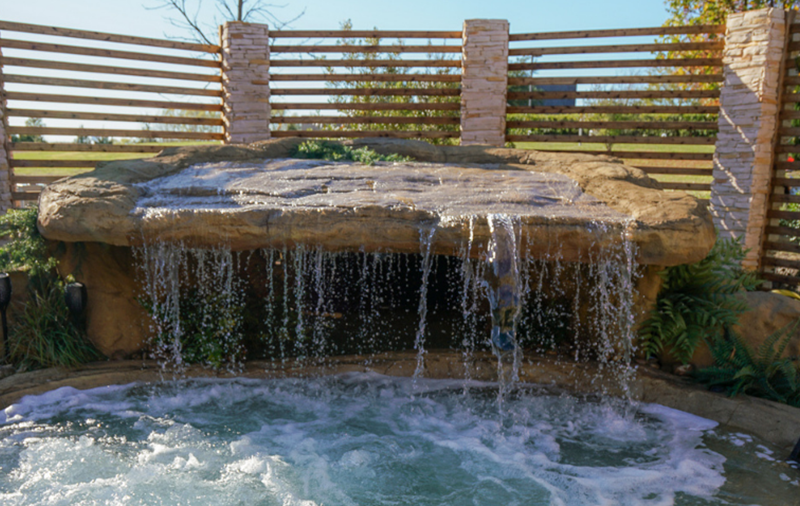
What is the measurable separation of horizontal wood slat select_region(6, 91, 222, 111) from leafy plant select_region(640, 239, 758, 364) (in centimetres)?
735

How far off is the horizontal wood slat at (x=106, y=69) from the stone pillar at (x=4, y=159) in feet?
1.07

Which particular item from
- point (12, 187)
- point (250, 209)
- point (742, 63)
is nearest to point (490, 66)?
point (742, 63)

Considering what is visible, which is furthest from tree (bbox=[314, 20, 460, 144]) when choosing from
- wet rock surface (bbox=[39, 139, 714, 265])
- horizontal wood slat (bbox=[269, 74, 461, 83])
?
wet rock surface (bbox=[39, 139, 714, 265])

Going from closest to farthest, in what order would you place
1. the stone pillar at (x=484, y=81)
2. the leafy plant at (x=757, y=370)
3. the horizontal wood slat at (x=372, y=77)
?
the leafy plant at (x=757, y=370)
the stone pillar at (x=484, y=81)
the horizontal wood slat at (x=372, y=77)

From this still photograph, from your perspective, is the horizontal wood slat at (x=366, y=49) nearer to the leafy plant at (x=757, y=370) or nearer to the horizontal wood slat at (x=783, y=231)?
the horizontal wood slat at (x=783, y=231)

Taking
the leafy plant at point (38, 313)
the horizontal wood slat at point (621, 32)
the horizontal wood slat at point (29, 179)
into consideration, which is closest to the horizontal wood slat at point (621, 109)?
the horizontal wood slat at point (621, 32)

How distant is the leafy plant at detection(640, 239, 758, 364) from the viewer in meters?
4.73

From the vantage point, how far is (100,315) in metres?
5.01

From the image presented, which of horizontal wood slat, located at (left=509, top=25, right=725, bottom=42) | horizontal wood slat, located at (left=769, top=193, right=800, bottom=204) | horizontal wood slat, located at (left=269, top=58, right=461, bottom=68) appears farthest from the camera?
horizontal wood slat, located at (left=269, top=58, right=461, bottom=68)

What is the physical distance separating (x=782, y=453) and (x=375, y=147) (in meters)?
5.09

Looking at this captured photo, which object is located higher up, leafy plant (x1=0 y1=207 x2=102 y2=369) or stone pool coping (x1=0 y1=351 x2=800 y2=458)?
leafy plant (x1=0 y1=207 x2=102 y2=369)

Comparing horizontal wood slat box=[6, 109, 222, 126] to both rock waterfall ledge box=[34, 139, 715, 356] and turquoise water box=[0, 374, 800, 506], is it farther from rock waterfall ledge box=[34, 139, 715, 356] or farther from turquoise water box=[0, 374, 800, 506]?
turquoise water box=[0, 374, 800, 506]

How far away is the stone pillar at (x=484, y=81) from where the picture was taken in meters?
8.86

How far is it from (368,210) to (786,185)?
258 inches
